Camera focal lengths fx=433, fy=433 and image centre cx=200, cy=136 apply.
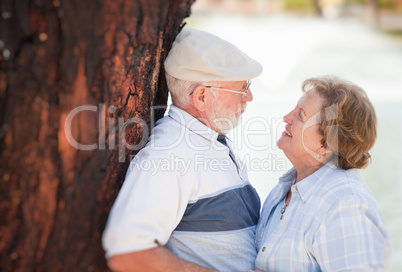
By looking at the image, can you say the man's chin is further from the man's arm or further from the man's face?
the man's arm

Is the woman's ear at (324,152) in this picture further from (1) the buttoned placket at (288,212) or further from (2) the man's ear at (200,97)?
(2) the man's ear at (200,97)

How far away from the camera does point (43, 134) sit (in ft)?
4.72

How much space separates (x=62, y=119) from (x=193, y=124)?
0.71 m

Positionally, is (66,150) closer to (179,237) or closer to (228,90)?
(179,237)

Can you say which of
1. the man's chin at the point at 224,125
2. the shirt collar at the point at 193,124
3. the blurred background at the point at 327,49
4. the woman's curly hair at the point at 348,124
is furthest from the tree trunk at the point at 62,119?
the blurred background at the point at 327,49

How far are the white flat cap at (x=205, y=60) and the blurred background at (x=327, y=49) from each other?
3.45 m

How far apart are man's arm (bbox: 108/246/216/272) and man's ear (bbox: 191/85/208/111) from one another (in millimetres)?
723

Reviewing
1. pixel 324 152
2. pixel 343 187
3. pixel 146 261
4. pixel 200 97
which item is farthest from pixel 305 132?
pixel 146 261

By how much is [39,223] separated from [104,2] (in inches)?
30.7

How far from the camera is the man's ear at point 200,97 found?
2.01m

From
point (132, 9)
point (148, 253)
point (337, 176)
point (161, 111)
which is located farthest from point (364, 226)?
point (132, 9)

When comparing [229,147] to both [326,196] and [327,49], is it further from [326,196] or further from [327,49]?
[327,49]

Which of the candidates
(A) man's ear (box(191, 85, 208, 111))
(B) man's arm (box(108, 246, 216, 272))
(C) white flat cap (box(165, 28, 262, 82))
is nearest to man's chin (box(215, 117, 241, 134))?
(A) man's ear (box(191, 85, 208, 111))

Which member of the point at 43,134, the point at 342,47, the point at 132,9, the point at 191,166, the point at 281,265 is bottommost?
the point at 342,47
